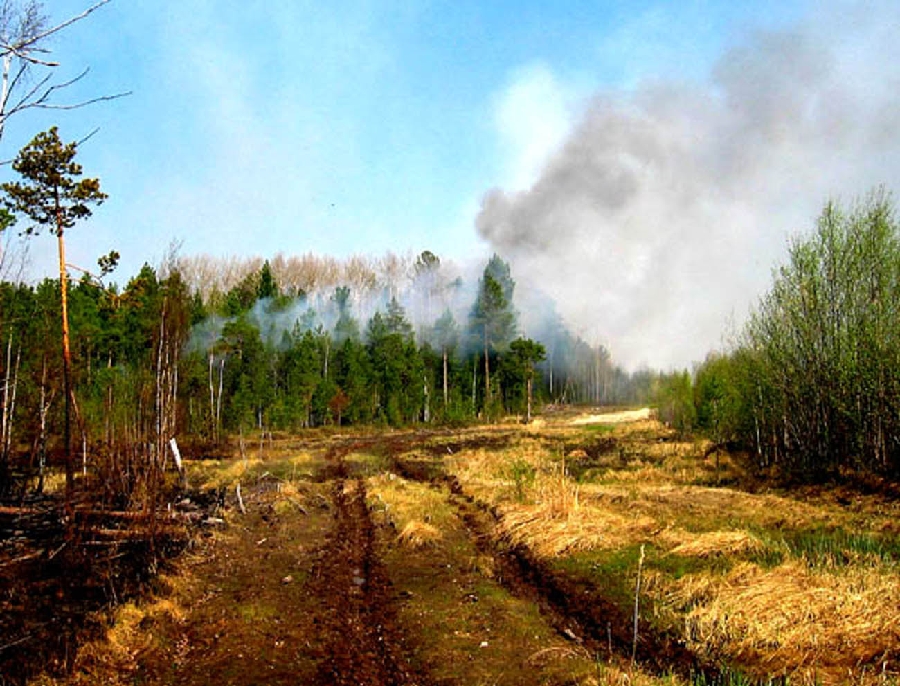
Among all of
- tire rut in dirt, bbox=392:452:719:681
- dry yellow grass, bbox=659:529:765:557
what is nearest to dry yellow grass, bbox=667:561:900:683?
tire rut in dirt, bbox=392:452:719:681

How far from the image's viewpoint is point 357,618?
907 centimetres

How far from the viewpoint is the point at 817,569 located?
9414 mm

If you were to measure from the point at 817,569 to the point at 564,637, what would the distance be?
4113 millimetres

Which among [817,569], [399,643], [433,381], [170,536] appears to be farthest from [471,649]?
[433,381]

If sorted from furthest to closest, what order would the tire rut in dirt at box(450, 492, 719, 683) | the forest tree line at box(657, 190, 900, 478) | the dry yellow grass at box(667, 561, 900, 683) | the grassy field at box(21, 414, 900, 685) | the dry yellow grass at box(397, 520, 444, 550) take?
the forest tree line at box(657, 190, 900, 478) < the dry yellow grass at box(397, 520, 444, 550) < the tire rut in dirt at box(450, 492, 719, 683) < the grassy field at box(21, 414, 900, 685) < the dry yellow grass at box(667, 561, 900, 683)

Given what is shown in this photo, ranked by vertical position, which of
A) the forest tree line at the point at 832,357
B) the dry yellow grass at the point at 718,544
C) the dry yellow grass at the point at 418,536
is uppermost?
the forest tree line at the point at 832,357

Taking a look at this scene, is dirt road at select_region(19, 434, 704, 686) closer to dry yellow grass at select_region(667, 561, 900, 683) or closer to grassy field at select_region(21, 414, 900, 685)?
grassy field at select_region(21, 414, 900, 685)

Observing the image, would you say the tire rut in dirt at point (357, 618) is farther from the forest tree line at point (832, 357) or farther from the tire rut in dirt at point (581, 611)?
the forest tree line at point (832, 357)

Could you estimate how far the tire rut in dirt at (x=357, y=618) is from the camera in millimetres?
7199

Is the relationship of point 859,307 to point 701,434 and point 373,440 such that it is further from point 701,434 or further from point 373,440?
point 373,440

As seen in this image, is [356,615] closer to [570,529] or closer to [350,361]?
[570,529]

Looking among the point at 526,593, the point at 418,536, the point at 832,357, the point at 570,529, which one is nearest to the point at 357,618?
the point at 526,593

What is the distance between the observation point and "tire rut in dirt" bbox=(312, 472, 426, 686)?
720 cm

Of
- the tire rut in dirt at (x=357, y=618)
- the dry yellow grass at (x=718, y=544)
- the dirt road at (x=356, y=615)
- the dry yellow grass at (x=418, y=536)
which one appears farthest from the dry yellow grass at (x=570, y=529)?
the tire rut in dirt at (x=357, y=618)
